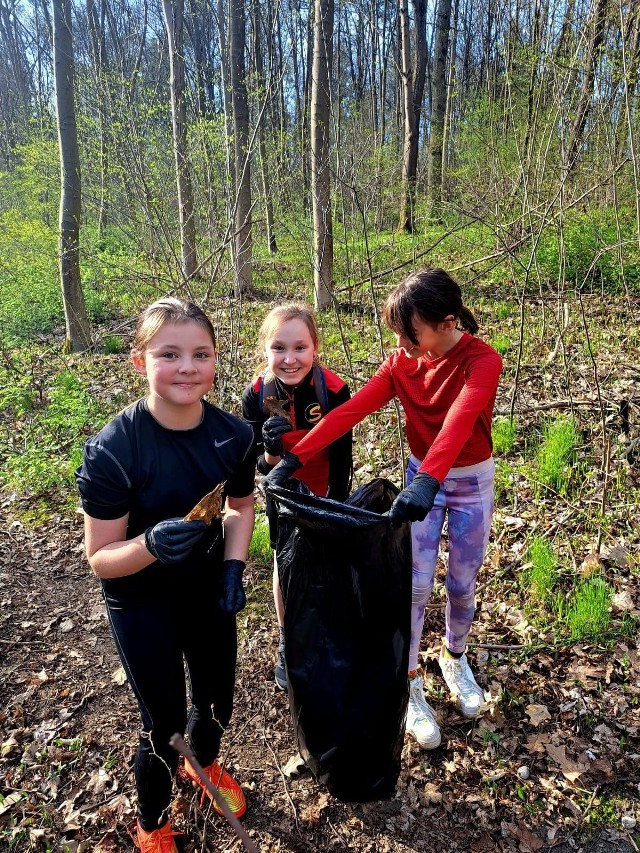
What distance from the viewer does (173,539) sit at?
4.45 feet

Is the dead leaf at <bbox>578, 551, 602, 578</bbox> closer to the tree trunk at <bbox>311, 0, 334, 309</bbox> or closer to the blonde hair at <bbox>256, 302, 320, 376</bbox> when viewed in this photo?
the blonde hair at <bbox>256, 302, 320, 376</bbox>

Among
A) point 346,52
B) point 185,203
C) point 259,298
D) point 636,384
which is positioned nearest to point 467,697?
point 636,384

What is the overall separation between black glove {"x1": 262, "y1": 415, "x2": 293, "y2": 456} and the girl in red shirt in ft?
0.37

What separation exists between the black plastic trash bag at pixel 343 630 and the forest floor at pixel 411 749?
45cm

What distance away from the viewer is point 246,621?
295 centimetres

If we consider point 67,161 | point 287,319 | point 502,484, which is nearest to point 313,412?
point 287,319

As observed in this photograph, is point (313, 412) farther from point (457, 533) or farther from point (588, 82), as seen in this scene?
point (588, 82)

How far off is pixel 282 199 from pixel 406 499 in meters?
4.82

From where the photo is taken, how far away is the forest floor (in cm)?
191

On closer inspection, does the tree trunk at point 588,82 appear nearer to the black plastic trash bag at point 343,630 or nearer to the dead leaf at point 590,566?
the dead leaf at point 590,566

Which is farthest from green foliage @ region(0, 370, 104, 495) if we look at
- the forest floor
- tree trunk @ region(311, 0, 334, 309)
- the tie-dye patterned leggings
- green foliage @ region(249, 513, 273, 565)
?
the tie-dye patterned leggings

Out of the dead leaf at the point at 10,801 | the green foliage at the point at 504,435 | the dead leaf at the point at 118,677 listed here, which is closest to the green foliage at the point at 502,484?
the green foliage at the point at 504,435

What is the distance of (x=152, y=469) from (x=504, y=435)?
3.06m

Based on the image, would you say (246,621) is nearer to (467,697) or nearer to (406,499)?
(467,697)
